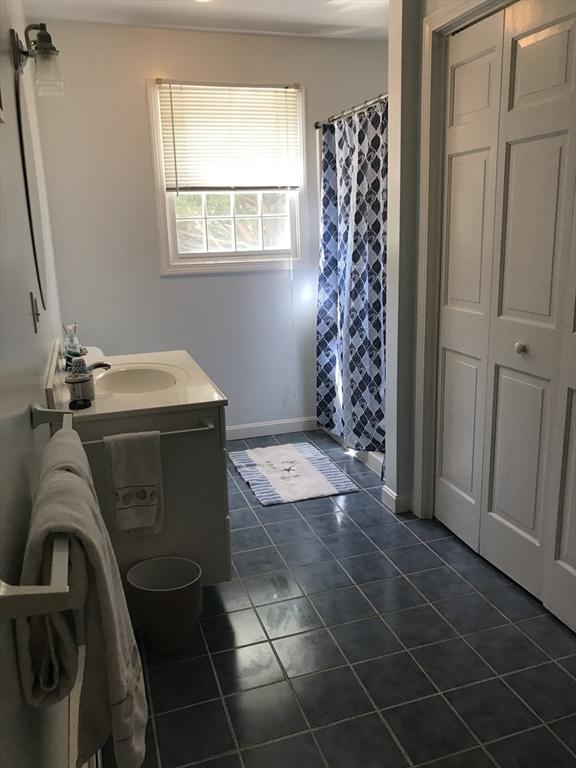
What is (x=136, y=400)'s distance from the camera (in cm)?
221

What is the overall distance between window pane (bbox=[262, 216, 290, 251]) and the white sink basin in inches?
67.4

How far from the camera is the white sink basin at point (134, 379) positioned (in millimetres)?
2619

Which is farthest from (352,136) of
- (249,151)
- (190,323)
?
(190,323)

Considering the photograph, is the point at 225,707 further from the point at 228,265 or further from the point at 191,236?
the point at 191,236

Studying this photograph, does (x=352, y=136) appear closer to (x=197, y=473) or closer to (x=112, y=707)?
(x=197, y=473)

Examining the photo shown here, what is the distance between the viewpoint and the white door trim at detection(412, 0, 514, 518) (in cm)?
247

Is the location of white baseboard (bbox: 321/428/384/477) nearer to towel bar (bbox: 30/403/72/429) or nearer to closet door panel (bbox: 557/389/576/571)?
closet door panel (bbox: 557/389/576/571)

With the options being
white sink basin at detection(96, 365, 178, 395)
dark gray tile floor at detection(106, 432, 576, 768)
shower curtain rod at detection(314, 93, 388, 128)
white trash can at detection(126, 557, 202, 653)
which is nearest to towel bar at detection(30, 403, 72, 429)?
white trash can at detection(126, 557, 202, 653)

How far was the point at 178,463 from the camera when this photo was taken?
2.19m

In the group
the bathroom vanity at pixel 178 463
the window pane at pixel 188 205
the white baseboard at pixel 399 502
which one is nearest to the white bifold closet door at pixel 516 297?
the white baseboard at pixel 399 502

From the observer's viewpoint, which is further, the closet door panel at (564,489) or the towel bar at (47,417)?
the closet door panel at (564,489)

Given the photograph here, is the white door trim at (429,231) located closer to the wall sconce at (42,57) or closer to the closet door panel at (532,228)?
the closet door panel at (532,228)

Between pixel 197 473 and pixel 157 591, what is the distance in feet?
1.35

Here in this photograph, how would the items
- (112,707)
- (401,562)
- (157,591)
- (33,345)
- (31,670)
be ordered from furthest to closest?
(401,562), (157,591), (33,345), (112,707), (31,670)
